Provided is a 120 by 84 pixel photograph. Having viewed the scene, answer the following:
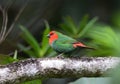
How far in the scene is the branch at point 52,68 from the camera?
7.13ft

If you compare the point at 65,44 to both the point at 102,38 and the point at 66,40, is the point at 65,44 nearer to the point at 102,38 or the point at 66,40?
the point at 66,40

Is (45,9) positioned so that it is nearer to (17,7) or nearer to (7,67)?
(17,7)

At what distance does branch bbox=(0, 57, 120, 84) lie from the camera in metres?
2.17

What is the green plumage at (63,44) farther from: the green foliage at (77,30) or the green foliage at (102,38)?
the green foliage at (77,30)

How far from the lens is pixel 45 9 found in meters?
5.53

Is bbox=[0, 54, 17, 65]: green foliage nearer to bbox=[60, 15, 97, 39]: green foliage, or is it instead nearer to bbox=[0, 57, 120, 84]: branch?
bbox=[0, 57, 120, 84]: branch

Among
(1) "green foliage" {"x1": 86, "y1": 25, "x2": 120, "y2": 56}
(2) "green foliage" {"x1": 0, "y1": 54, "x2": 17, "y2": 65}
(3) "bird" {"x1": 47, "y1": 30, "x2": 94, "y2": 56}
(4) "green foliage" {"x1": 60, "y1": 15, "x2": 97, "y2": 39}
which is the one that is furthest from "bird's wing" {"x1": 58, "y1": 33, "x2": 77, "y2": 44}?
(4) "green foliage" {"x1": 60, "y1": 15, "x2": 97, "y2": 39}

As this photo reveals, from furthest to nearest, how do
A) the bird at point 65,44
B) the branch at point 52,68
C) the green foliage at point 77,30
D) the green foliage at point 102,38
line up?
1. the green foliage at point 77,30
2. the bird at point 65,44
3. the green foliage at point 102,38
4. the branch at point 52,68

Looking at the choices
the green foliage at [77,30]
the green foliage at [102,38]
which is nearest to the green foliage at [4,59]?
the green foliage at [102,38]

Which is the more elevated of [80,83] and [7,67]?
[7,67]

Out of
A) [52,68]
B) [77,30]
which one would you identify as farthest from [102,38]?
[77,30]

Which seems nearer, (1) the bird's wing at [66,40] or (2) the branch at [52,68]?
(2) the branch at [52,68]

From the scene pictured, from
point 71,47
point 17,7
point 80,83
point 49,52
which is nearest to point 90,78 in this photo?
point 80,83

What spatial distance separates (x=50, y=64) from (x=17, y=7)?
332 centimetres
